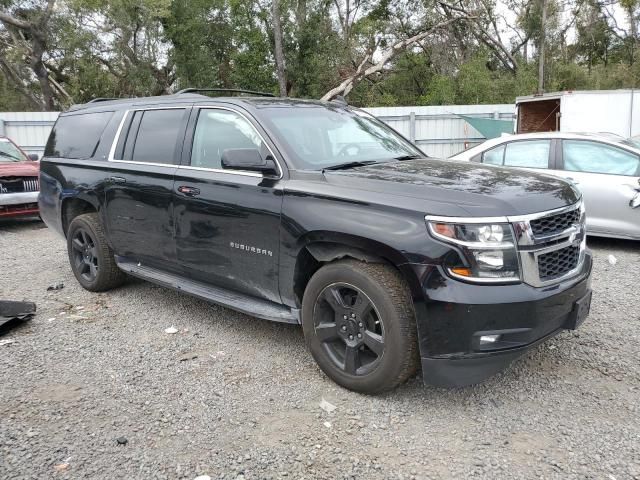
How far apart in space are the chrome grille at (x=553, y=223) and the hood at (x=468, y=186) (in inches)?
2.4

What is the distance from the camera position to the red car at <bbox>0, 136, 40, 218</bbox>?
921cm

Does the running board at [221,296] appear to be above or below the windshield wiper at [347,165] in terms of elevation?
below

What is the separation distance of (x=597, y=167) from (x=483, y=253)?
506cm

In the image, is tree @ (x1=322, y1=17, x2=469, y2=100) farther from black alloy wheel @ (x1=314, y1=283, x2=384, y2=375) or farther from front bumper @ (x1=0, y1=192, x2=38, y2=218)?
black alloy wheel @ (x1=314, y1=283, x2=384, y2=375)

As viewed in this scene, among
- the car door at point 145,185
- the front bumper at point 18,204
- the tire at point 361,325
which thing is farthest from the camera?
the front bumper at point 18,204

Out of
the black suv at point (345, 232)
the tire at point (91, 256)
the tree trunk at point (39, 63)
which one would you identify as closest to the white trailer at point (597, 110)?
the black suv at point (345, 232)

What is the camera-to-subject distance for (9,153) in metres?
10.3

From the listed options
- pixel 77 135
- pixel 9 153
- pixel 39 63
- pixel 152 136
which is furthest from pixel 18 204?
pixel 39 63

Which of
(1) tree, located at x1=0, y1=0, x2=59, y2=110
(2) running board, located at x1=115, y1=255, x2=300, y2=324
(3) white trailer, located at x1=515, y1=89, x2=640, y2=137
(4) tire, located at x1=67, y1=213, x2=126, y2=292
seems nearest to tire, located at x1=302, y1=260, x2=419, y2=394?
(2) running board, located at x1=115, y1=255, x2=300, y2=324

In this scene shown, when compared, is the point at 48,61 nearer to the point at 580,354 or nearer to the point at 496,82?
the point at 496,82

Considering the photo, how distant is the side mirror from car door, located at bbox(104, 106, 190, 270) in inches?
36.6

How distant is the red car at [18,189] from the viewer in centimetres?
921

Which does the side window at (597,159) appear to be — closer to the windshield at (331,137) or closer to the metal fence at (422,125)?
the windshield at (331,137)

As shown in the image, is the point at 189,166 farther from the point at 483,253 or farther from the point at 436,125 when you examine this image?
the point at 436,125
